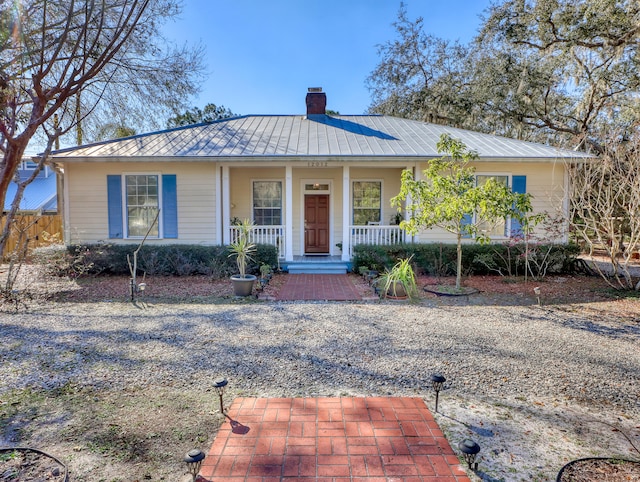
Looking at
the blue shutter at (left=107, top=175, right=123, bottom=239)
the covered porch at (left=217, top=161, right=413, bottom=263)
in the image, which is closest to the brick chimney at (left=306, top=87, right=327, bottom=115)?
the covered porch at (left=217, top=161, right=413, bottom=263)

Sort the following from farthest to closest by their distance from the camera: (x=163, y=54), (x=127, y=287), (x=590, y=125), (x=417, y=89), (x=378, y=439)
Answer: (x=417, y=89) → (x=590, y=125) → (x=163, y=54) → (x=127, y=287) → (x=378, y=439)

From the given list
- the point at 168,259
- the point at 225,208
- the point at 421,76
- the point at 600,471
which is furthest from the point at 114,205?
the point at 421,76

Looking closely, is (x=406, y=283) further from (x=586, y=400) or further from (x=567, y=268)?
(x=567, y=268)

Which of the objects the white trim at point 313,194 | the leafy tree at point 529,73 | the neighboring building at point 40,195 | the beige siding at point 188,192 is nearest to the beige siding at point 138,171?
the beige siding at point 188,192

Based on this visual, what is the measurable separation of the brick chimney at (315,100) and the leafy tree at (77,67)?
3.94 metres

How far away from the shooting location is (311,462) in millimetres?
2521

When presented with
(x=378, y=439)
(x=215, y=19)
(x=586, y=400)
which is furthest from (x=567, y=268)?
(x=215, y=19)

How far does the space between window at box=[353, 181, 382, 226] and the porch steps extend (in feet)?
7.48

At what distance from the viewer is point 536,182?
34.8ft

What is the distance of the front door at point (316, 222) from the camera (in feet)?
39.4

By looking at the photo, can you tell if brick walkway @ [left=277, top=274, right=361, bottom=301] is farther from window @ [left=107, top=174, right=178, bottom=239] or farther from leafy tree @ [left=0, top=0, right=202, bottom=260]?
leafy tree @ [left=0, top=0, right=202, bottom=260]

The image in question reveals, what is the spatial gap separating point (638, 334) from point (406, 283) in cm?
347

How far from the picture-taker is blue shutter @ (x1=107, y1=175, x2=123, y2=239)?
1038cm

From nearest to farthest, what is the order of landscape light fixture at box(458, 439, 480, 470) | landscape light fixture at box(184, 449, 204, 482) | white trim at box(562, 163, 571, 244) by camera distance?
landscape light fixture at box(184, 449, 204, 482) < landscape light fixture at box(458, 439, 480, 470) < white trim at box(562, 163, 571, 244)
